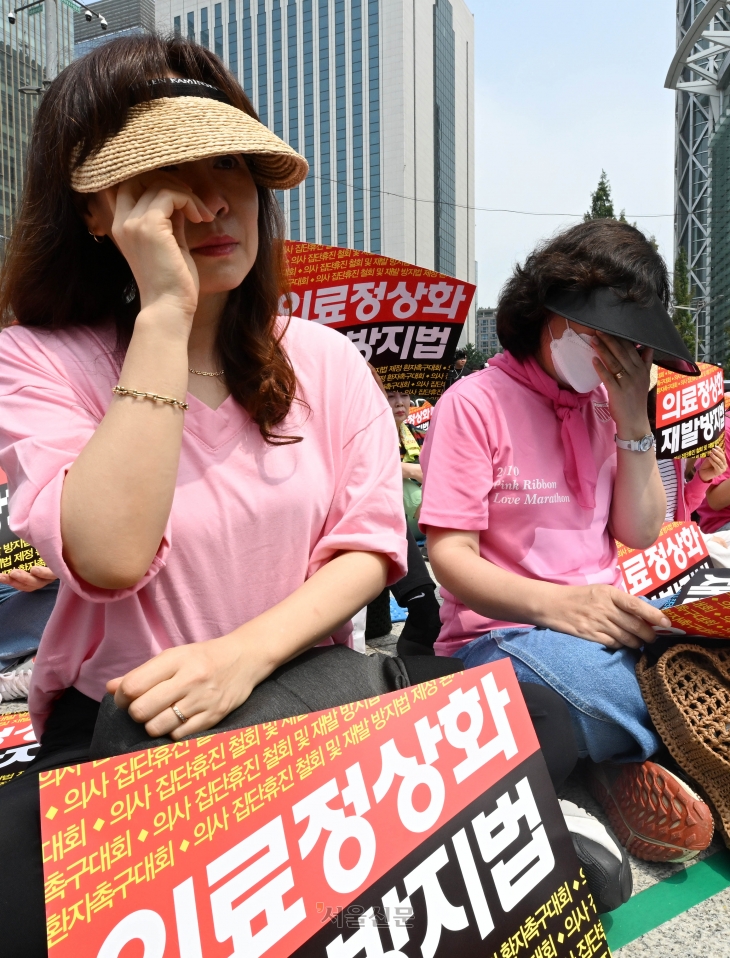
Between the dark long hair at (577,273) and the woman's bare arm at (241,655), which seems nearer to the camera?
the woman's bare arm at (241,655)

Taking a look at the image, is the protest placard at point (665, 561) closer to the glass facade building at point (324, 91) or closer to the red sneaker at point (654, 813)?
the red sneaker at point (654, 813)

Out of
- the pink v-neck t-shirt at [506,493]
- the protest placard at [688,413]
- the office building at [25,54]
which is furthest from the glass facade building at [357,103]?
the pink v-neck t-shirt at [506,493]

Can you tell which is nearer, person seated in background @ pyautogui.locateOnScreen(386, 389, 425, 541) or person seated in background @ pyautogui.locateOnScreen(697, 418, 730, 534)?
person seated in background @ pyautogui.locateOnScreen(697, 418, 730, 534)

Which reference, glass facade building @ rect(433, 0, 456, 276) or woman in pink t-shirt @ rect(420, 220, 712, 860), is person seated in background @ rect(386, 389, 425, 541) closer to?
woman in pink t-shirt @ rect(420, 220, 712, 860)

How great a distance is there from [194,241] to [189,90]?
0.22 m

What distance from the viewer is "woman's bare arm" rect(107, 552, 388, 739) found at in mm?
1024


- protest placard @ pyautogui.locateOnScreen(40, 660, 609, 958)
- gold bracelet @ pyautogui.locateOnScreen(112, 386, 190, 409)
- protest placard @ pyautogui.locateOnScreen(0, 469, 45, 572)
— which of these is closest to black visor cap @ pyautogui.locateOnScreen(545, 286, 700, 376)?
protest placard @ pyautogui.locateOnScreen(40, 660, 609, 958)

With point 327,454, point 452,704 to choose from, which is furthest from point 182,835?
point 327,454

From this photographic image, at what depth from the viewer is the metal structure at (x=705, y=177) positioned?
5275 cm

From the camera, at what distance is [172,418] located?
1.11 m

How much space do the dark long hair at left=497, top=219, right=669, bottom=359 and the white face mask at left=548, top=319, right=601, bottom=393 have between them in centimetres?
8

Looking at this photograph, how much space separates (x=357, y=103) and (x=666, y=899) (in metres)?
79.0

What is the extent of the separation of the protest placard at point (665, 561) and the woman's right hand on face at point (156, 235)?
1.67 metres

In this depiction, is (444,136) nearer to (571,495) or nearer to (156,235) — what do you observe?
(571,495)
